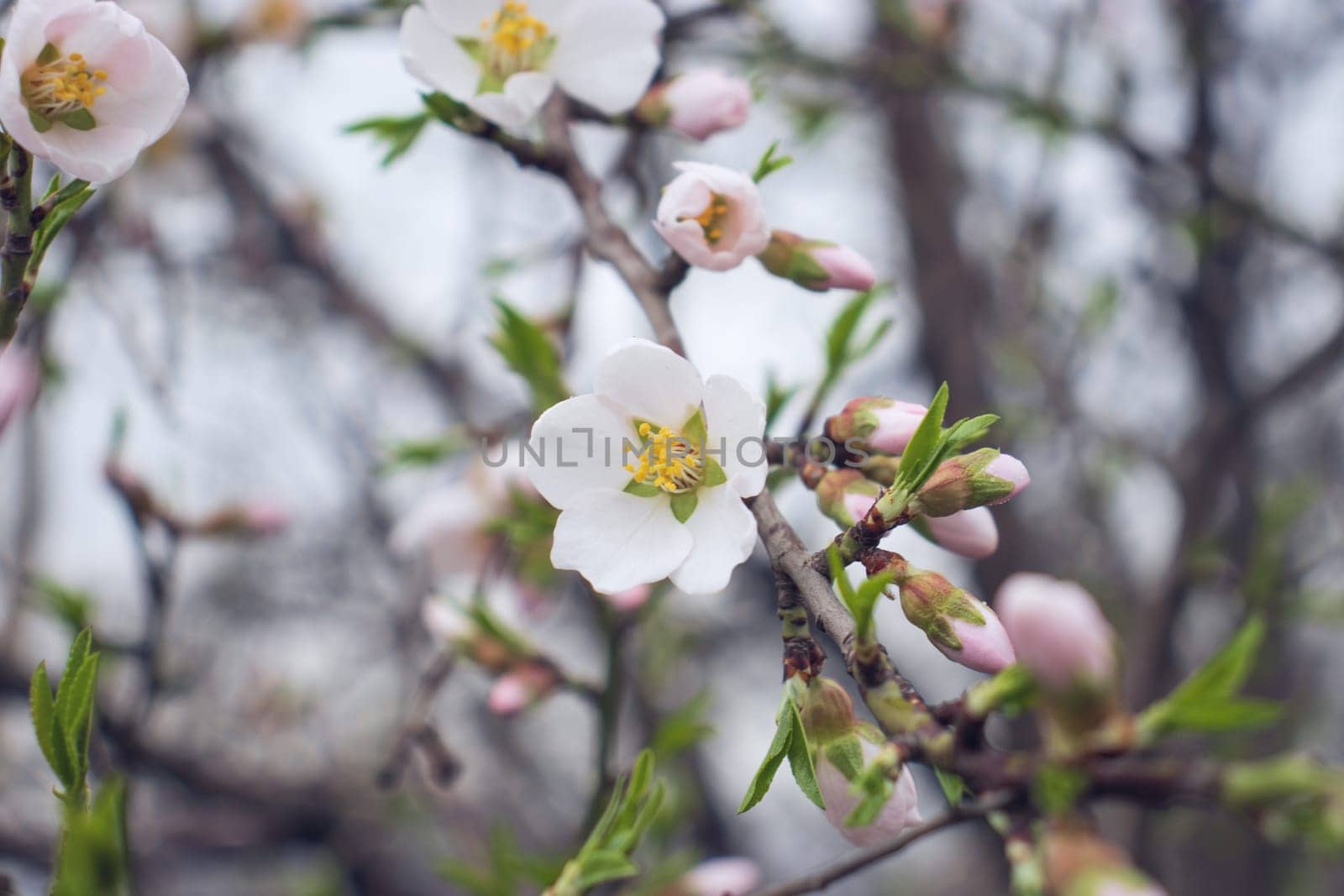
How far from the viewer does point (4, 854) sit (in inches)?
96.3

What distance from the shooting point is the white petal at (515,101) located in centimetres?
121

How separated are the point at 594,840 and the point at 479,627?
27.5 inches

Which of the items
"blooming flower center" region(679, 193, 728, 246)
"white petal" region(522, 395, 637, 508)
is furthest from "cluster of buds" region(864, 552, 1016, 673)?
"blooming flower center" region(679, 193, 728, 246)

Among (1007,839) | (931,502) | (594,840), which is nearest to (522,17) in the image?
(931,502)

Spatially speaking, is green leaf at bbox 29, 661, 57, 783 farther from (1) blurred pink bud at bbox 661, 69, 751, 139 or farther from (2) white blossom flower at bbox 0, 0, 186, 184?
(1) blurred pink bud at bbox 661, 69, 751, 139

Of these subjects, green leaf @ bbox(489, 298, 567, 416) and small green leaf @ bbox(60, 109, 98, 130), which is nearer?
small green leaf @ bbox(60, 109, 98, 130)

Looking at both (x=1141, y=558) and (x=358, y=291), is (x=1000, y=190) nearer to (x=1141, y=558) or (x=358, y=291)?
(x=1141, y=558)

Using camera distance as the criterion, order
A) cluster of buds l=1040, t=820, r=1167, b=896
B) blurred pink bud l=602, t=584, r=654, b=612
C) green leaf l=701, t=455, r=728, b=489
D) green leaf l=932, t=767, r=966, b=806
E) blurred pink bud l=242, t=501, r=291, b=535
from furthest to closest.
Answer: blurred pink bud l=242, t=501, r=291, b=535
blurred pink bud l=602, t=584, r=654, b=612
green leaf l=701, t=455, r=728, b=489
green leaf l=932, t=767, r=966, b=806
cluster of buds l=1040, t=820, r=1167, b=896

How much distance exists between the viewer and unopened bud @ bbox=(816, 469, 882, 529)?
101 centimetres

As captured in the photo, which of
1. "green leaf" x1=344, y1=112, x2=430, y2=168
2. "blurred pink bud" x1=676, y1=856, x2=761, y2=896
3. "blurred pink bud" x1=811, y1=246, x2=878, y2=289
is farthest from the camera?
"blurred pink bud" x1=676, y1=856, x2=761, y2=896

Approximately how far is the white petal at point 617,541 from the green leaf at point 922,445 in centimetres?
25

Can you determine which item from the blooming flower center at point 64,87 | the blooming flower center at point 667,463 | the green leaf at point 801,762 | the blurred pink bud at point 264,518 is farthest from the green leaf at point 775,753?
the blurred pink bud at point 264,518

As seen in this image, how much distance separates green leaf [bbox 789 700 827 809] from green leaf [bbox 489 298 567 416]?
0.74 meters

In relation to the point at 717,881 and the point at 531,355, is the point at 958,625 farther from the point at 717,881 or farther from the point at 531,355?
the point at 717,881
